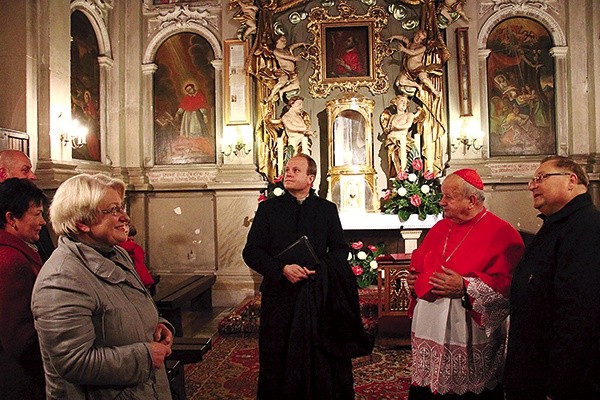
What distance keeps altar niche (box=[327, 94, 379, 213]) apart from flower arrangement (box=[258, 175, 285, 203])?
885mm

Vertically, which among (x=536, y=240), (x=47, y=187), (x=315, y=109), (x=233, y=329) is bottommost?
(x=233, y=329)

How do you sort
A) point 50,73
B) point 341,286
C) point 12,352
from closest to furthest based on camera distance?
point 12,352
point 341,286
point 50,73

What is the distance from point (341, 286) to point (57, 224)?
1.85 meters

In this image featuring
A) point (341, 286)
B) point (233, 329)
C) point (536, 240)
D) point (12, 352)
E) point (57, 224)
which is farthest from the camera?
point (233, 329)

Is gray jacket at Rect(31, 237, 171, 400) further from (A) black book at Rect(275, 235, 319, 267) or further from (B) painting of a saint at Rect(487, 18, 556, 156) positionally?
(B) painting of a saint at Rect(487, 18, 556, 156)

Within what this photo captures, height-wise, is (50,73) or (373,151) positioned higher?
(50,73)

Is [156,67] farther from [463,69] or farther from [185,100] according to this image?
[463,69]

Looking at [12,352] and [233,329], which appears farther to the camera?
[233,329]

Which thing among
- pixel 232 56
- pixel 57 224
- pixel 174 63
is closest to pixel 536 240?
pixel 57 224

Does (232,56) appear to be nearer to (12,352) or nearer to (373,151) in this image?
(373,151)

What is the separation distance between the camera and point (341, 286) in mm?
3289

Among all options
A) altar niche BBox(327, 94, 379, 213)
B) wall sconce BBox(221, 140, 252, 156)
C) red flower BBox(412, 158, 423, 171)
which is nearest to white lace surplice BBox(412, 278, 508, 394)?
red flower BBox(412, 158, 423, 171)

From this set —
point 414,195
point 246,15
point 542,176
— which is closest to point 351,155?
point 414,195

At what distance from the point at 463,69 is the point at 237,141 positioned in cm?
394
